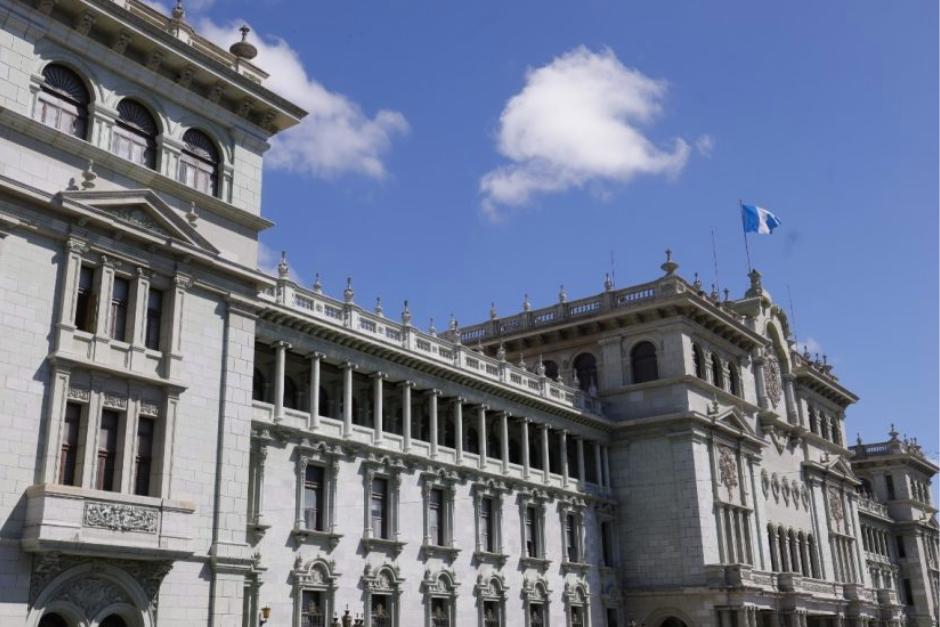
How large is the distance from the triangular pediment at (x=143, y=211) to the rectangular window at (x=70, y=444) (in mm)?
4971

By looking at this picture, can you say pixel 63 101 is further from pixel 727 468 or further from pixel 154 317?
pixel 727 468

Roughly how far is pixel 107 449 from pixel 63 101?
9182mm

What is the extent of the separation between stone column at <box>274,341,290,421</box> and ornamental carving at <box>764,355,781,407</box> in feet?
125

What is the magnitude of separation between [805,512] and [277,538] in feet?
142

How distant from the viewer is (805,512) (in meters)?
66.7

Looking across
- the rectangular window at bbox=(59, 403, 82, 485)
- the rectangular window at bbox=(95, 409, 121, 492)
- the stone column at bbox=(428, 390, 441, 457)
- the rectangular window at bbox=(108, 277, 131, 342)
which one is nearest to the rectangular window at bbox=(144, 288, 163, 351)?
the rectangular window at bbox=(108, 277, 131, 342)

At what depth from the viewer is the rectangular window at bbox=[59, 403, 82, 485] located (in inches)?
953

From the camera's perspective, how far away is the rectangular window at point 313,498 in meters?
36.4

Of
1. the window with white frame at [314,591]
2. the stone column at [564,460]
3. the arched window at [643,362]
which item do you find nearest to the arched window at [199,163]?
the window with white frame at [314,591]

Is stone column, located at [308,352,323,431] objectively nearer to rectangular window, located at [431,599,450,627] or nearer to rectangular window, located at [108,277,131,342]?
rectangular window, located at [431,599,450,627]

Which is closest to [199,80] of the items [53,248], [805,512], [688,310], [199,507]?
[53,248]

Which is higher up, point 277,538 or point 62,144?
point 62,144

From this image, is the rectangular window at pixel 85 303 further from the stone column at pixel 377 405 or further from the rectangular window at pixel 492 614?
the rectangular window at pixel 492 614

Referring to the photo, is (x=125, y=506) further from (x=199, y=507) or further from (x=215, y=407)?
(x=215, y=407)
